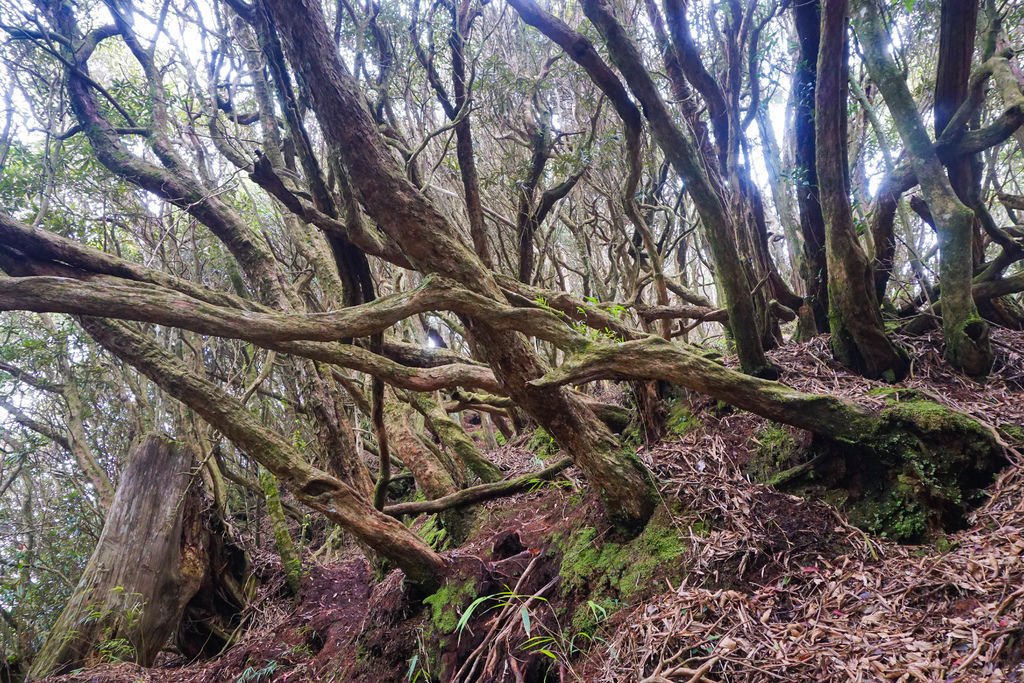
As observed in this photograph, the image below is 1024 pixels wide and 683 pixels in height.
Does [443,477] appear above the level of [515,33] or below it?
below

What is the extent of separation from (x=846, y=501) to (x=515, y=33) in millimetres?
7842

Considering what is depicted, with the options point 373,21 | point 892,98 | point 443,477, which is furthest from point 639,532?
point 373,21

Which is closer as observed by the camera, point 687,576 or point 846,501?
point 687,576

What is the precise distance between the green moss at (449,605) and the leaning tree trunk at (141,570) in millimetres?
3129

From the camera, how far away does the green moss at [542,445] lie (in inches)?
222

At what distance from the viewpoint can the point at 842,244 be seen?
3883 mm

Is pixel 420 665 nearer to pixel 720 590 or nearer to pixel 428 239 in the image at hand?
pixel 720 590

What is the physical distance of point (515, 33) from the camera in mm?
8102

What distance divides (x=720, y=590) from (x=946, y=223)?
3.20m

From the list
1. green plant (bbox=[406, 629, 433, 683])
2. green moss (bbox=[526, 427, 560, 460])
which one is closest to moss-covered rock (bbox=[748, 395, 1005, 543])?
green plant (bbox=[406, 629, 433, 683])

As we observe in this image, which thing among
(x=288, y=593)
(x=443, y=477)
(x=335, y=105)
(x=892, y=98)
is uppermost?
(x=335, y=105)

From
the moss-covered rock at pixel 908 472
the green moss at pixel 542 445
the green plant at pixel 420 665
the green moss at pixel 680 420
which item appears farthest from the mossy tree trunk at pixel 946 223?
the green plant at pixel 420 665

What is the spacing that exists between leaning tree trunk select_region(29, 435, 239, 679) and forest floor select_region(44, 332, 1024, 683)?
458 mm

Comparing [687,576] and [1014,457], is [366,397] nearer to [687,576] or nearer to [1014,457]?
[687,576]
